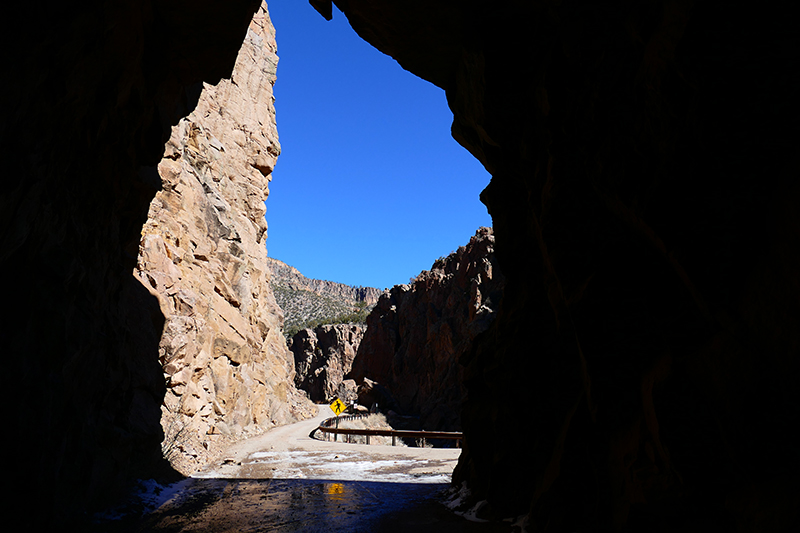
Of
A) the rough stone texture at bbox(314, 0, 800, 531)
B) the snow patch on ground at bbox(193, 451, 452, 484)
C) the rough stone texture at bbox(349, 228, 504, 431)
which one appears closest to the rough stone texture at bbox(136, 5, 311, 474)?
the snow patch on ground at bbox(193, 451, 452, 484)

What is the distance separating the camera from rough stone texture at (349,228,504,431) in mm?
50406

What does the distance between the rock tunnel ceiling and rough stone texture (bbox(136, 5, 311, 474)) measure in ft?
26.6

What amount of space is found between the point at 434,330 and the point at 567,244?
5319 cm

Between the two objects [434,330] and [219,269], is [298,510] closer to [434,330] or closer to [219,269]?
[219,269]

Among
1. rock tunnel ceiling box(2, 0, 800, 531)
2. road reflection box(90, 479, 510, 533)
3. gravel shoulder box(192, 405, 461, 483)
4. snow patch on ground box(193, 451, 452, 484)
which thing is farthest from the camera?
gravel shoulder box(192, 405, 461, 483)

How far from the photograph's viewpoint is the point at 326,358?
309 feet

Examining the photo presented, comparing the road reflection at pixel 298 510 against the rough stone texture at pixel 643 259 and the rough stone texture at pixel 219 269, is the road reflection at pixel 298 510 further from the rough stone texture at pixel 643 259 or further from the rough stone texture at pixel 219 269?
the rough stone texture at pixel 219 269

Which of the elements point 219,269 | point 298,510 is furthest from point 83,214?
point 219,269

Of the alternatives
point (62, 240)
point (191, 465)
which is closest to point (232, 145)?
point (191, 465)

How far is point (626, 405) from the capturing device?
21.0ft

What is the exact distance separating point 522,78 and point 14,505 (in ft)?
33.5

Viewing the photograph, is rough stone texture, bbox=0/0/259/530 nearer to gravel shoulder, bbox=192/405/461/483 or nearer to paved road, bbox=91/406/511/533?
paved road, bbox=91/406/511/533

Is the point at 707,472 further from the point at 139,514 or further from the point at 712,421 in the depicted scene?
the point at 139,514

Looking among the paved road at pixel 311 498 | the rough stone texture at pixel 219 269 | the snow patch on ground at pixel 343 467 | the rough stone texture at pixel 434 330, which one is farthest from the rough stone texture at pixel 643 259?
the rough stone texture at pixel 434 330
